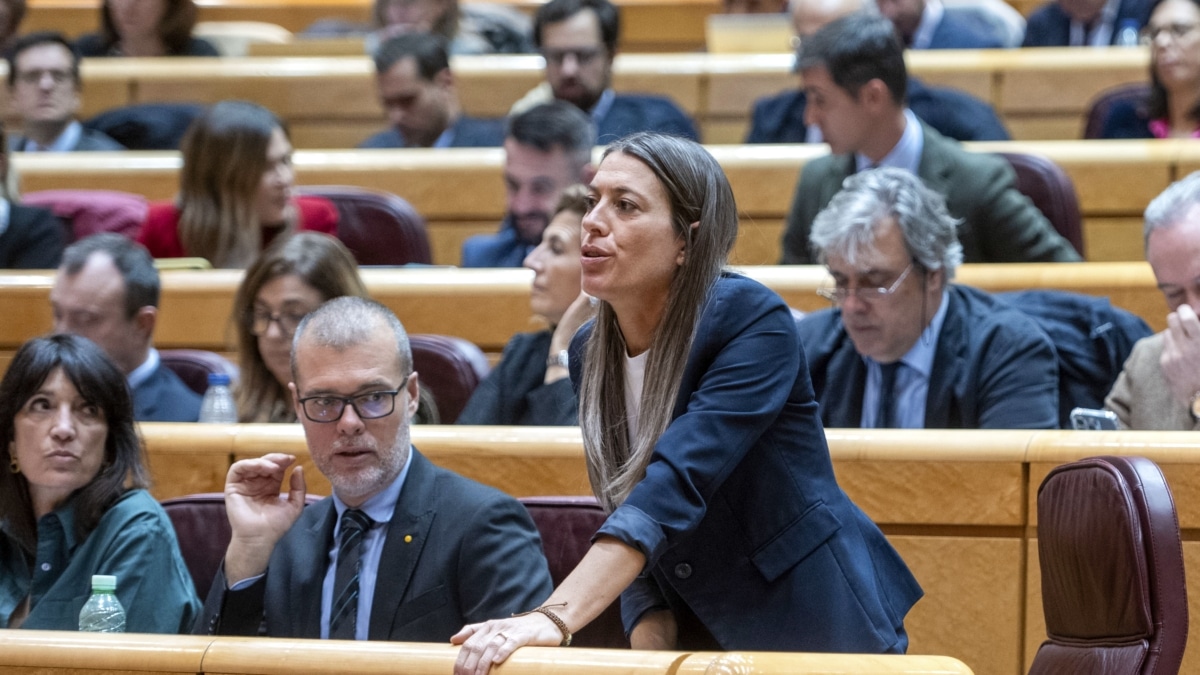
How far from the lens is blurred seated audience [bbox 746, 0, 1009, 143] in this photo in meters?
3.15

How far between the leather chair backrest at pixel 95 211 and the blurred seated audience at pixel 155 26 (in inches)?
46.3

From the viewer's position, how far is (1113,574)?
1.24 meters

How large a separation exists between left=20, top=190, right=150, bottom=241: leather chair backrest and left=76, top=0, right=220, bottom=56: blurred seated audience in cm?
117

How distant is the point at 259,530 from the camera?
1672 millimetres

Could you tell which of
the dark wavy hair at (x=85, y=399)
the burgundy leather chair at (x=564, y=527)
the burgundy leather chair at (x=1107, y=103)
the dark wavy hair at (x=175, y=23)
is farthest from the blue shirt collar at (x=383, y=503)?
the dark wavy hair at (x=175, y=23)

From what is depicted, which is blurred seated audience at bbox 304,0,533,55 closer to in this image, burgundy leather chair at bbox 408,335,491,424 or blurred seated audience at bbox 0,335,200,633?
burgundy leather chair at bbox 408,335,491,424

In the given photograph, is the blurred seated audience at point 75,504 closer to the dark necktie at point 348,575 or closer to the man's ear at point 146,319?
the dark necktie at point 348,575

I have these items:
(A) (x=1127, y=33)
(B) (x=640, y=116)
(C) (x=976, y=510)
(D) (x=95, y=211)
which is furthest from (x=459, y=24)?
(C) (x=976, y=510)

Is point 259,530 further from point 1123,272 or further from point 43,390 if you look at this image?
point 1123,272

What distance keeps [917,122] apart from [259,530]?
146 centimetres

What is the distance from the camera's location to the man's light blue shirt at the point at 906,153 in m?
2.61

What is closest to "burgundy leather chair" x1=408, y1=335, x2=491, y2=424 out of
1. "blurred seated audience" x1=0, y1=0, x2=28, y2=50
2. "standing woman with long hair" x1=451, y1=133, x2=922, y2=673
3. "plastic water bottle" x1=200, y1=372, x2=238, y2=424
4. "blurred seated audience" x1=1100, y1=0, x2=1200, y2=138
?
"plastic water bottle" x1=200, y1=372, x2=238, y2=424

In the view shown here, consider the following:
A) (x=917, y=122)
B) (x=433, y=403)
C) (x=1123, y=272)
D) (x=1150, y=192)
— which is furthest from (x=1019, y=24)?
(x=433, y=403)

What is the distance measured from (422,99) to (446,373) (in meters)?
1.28
